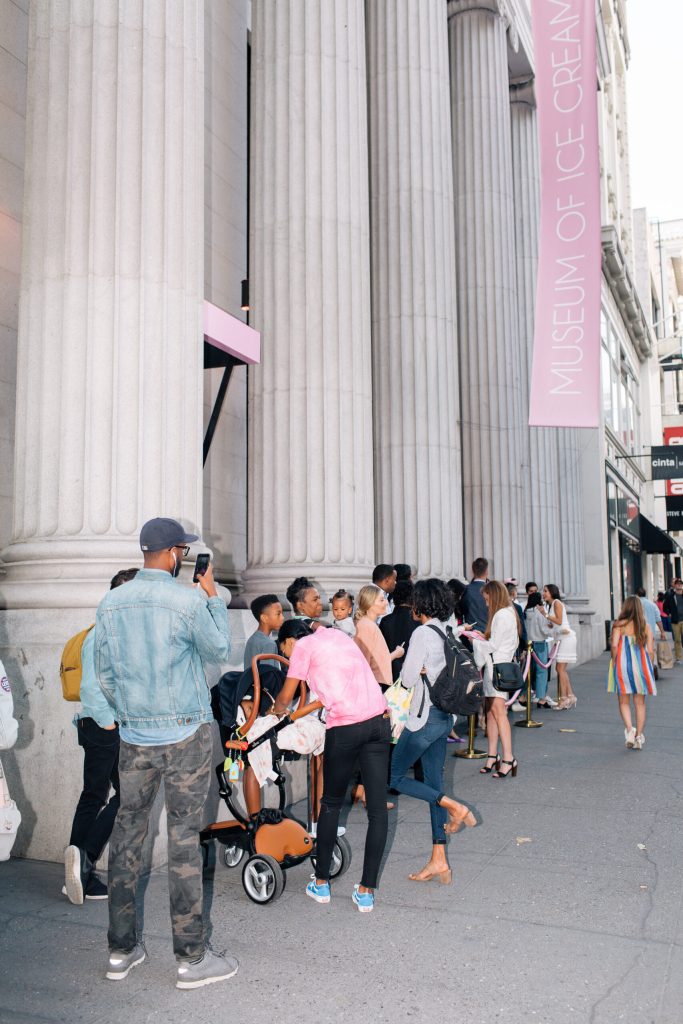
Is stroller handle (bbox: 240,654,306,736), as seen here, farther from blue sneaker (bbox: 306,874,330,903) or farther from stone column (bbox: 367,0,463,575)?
stone column (bbox: 367,0,463,575)

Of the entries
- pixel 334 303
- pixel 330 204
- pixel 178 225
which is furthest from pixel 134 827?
pixel 330 204

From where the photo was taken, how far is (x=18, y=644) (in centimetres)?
616

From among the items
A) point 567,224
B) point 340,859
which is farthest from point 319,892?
point 567,224

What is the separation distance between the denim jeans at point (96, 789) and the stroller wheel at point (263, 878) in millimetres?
817

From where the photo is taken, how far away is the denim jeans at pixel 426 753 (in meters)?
5.83

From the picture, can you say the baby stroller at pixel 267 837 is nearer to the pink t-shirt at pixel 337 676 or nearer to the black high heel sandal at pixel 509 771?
the pink t-shirt at pixel 337 676

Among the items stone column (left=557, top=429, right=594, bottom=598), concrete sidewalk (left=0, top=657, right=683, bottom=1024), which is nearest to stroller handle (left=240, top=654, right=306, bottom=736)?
concrete sidewalk (left=0, top=657, right=683, bottom=1024)

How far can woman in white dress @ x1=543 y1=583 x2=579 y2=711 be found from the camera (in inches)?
554

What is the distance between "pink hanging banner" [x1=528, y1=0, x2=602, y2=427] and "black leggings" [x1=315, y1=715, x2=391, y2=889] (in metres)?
9.50

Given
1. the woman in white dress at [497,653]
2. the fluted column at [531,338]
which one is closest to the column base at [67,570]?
the woman in white dress at [497,653]

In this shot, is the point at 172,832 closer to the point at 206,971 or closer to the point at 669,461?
the point at 206,971

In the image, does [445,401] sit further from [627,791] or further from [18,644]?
[18,644]

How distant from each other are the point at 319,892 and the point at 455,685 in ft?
4.78

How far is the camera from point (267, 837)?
210 inches
